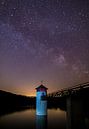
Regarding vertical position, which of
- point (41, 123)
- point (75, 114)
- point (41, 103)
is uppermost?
point (41, 103)

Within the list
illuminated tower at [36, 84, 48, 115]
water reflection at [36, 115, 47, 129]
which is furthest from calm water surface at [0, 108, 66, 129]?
illuminated tower at [36, 84, 48, 115]

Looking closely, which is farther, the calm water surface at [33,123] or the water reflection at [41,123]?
the calm water surface at [33,123]

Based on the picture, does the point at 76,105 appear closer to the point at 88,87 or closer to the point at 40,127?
the point at 88,87

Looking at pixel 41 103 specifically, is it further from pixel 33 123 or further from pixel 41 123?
pixel 41 123

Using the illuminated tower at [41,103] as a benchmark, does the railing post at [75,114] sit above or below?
below

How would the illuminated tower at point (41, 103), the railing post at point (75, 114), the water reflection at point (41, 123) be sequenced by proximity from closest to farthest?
the railing post at point (75, 114) < the water reflection at point (41, 123) < the illuminated tower at point (41, 103)

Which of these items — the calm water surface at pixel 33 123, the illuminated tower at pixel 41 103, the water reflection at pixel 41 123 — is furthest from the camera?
the illuminated tower at pixel 41 103

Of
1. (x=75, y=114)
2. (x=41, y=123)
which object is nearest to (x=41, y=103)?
(x=41, y=123)

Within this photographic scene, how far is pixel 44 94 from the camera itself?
52.3m

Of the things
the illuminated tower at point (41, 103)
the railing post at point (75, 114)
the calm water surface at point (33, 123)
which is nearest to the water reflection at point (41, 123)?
the calm water surface at point (33, 123)

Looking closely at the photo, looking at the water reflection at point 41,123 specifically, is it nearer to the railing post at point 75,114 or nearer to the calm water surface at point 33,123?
the calm water surface at point 33,123

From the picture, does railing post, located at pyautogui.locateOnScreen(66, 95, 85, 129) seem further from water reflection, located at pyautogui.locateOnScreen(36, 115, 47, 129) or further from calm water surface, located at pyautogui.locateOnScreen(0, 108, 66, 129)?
water reflection, located at pyautogui.locateOnScreen(36, 115, 47, 129)

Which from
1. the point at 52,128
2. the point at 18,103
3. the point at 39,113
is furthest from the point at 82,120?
the point at 18,103

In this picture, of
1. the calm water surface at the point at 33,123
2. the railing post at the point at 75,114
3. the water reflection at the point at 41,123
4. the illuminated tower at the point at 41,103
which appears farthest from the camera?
the illuminated tower at the point at 41,103
